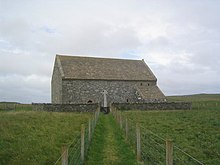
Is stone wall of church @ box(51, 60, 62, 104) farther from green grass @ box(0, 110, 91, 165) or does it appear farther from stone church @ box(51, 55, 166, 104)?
green grass @ box(0, 110, 91, 165)

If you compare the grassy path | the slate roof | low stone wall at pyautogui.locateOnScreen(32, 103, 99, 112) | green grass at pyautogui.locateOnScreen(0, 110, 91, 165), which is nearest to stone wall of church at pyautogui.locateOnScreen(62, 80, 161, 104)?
the slate roof

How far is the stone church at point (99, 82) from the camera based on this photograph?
4356cm

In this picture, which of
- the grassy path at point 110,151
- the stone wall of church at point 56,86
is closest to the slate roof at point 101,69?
the stone wall of church at point 56,86

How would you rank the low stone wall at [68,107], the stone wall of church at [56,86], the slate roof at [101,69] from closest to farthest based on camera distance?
the low stone wall at [68,107] → the stone wall of church at [56,86] → the slate roof at [101,69]

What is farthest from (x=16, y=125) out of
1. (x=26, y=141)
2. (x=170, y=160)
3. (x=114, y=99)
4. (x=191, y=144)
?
(x=114, y=99)

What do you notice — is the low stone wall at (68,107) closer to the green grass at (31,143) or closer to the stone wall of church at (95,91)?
the stone wall of church at (95,91)

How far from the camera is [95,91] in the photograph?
44.7 m

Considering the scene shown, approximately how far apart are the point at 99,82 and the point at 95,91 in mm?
1556

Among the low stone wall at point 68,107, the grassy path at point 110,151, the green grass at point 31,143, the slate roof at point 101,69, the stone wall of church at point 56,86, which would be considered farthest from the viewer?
the slate roof at point 101,69

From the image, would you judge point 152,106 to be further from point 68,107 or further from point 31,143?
point 31,143

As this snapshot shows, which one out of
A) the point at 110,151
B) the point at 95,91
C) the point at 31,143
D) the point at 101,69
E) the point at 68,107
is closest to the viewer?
the point at 110,151

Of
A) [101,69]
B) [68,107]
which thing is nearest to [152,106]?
[68,107]

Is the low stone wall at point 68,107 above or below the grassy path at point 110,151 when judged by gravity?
above

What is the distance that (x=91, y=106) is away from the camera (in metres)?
35.3
